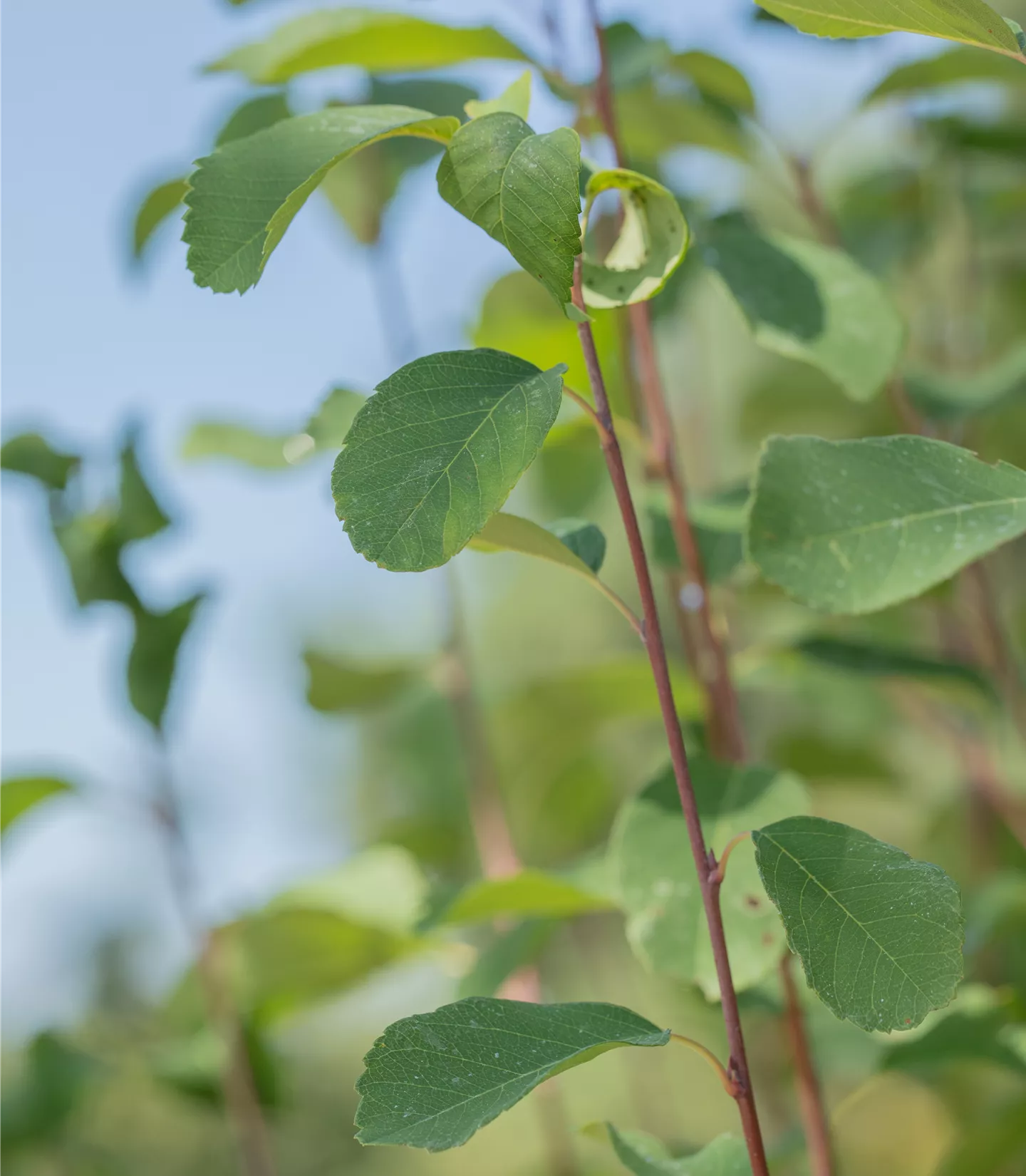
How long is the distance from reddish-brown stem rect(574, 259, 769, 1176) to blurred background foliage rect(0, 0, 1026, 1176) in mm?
104

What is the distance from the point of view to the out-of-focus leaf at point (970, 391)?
2.14 ft

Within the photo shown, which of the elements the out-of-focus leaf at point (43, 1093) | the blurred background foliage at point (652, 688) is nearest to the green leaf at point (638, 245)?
the blurred background foliage at point (652, 688)

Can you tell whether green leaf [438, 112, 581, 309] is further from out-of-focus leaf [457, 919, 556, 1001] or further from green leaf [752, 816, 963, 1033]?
out-of-focus leaf [457, 919, 556, 1001]

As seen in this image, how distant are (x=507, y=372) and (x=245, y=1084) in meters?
0.61

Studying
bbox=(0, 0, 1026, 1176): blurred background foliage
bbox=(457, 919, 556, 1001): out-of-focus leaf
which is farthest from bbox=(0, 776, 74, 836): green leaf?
bbox=(457, 919, 556, 1001): out-of-focus leaf

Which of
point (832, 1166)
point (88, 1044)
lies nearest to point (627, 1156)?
point (832, 1166)

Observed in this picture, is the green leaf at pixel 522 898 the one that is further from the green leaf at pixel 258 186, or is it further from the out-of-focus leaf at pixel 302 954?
the green leaf at pixel 258 186

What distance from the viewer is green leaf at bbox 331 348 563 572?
30 centimetres

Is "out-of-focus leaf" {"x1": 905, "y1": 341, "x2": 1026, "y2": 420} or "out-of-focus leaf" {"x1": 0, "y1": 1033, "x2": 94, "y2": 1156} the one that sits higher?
"out-of-focus leaf" {"x1": 905, "y1": 341, "x2": 1026, "y2": 420}

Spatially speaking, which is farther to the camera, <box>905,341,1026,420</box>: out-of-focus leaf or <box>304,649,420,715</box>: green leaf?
<box>304,649,420,715</box>: green leaf

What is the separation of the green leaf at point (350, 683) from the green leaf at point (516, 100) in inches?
21.6

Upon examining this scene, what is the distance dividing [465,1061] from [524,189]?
9.6 inches

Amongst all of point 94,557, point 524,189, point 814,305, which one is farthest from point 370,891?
point 524,189

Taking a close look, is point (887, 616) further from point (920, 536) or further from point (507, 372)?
point (507, 372)
